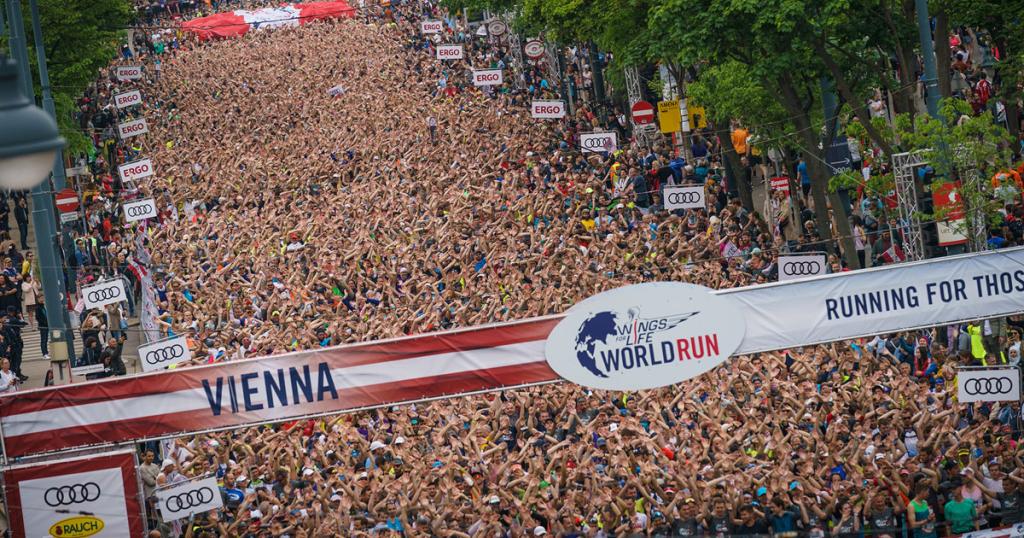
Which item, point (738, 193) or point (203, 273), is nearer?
point (203, 273)

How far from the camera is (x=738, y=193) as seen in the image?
3562cm

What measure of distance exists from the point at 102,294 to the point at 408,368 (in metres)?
11.5

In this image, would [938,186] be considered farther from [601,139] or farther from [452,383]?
[601,139]

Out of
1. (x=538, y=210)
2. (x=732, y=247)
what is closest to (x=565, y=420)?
(x=732, y=247)

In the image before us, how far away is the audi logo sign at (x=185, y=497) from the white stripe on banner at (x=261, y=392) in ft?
5.58

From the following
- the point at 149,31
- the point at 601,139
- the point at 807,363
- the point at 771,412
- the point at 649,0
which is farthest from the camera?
the point at 149,31

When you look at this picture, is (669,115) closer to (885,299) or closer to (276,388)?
(885,299)

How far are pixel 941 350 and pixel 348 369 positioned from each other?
10377mm

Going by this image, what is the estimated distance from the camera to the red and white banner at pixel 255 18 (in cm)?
7269

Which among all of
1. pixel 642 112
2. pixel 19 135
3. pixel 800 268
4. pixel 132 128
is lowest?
pixel 800 268

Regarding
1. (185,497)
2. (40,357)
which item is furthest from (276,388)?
(40,357)

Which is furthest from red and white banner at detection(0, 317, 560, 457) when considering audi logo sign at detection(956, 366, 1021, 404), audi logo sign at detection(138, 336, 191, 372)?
audi logo sign at detection(138, 336, 191, 372)

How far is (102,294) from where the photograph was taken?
25.7 meters

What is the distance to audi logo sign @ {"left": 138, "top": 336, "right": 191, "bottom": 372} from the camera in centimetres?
2219
